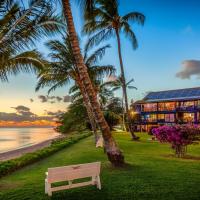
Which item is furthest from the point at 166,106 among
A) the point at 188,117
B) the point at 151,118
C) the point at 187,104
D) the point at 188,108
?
the point at 188,117

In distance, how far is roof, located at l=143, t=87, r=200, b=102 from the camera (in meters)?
47.7

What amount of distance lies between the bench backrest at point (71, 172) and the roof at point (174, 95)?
4160 cm

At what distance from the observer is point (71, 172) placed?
7.33m

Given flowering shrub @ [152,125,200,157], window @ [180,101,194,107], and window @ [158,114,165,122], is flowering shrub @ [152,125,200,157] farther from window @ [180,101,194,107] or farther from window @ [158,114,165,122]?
window @ [158,114,165,122]

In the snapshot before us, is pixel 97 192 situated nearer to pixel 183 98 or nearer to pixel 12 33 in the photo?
pixel 12 33

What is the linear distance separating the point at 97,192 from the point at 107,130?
3.24 m

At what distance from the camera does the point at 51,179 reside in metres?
7.13

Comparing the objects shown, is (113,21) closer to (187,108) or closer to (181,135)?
(181,135)

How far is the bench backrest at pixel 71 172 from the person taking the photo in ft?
23.3

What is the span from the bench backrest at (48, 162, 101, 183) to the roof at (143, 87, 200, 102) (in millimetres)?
41600

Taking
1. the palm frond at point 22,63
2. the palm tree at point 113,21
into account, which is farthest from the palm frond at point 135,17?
the palm frond at point 22,63

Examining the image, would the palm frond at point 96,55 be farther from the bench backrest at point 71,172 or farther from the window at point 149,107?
the window at point 149,107

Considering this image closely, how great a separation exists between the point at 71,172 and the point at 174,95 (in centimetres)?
4524

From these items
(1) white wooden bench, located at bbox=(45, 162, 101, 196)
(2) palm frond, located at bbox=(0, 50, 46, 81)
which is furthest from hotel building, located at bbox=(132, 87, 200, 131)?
(1) white wooden bench, located at bbox=(45, 162, 101, 196)
